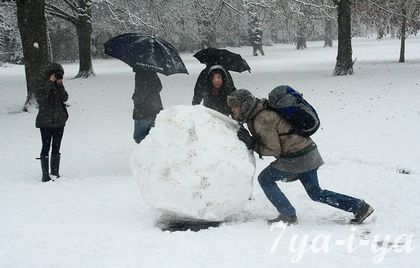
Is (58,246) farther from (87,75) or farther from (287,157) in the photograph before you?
(87,75)

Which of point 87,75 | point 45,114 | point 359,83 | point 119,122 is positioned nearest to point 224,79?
point 45,114

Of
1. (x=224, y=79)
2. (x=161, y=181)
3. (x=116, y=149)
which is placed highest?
(x=224, y=79)

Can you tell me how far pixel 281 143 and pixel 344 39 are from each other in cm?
1597

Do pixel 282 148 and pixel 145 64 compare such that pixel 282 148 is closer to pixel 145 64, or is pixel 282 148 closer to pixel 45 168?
pixel 145 64

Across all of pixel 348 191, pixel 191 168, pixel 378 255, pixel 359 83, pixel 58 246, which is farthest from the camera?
pixel 359 83

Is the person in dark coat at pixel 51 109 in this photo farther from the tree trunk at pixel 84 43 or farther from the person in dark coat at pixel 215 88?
the tree trunk at pixel 84 43

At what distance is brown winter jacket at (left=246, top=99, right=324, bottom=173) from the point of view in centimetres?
522

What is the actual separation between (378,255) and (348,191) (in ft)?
8.23

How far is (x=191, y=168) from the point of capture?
205 inches

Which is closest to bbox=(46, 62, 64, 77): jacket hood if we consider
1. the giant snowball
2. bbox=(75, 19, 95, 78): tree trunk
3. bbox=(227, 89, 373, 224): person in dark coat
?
the giant snowball

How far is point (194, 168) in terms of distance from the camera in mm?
5207

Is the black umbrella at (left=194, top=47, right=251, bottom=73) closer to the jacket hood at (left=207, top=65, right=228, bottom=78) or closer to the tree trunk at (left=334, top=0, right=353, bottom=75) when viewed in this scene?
the jacket hood at (left=207, top=65, right=228, bottom=78)

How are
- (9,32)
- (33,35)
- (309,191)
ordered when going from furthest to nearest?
(9,32) → (33,35) → (309,191)

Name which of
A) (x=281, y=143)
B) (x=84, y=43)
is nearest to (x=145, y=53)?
(x=281, y=143)
